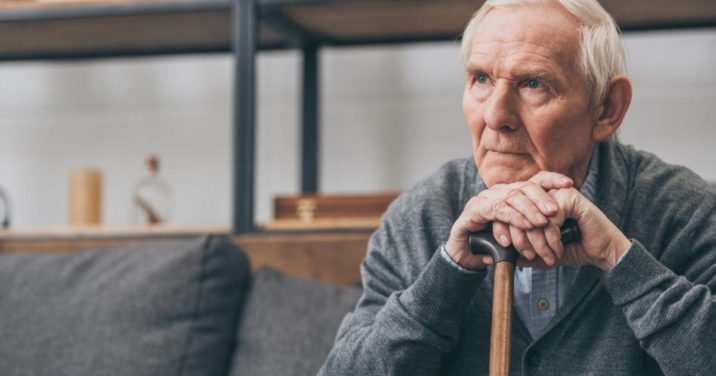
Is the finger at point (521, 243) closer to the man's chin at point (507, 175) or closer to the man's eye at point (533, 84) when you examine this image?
the man's chin at point (507, 175)

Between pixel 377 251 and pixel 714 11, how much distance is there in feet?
3.73

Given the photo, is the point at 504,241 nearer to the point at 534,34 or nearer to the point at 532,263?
the point at 532,263

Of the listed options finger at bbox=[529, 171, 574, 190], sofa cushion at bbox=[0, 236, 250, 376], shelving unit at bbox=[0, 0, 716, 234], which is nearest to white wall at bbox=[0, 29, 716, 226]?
shelving unit at bbox=[0, 0, 716, 234]

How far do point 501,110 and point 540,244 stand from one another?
20 centimetres

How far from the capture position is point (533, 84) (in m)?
1.43

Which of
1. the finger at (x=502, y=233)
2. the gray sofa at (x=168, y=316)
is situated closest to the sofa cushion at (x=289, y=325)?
the gray sofa at (x=168, y=316)

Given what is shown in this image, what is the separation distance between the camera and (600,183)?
1544mm

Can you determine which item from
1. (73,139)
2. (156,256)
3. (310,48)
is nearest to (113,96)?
(73,139)

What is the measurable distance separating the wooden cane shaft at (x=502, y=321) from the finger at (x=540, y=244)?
4 centimetres

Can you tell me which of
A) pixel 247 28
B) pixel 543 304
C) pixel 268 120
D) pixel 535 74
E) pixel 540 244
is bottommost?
pixel 543 304

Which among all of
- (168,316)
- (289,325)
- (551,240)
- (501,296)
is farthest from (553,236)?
(168,316)

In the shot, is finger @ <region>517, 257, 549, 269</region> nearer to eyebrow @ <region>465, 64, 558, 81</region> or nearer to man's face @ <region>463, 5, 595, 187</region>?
man's face @ <region>463, 5, 595, 187</region>

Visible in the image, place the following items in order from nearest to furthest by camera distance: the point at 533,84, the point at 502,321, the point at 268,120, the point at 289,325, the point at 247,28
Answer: the point at 502,321
the point at 533,84
the point at 289,325
the point at 247,28
the point at 268,120

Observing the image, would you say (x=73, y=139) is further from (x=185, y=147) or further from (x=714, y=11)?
(x=714, y=11)
